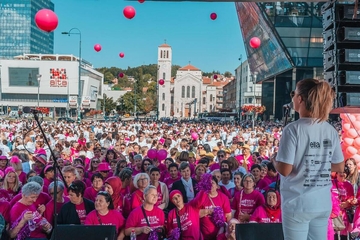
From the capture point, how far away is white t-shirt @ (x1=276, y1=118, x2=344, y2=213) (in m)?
2.81

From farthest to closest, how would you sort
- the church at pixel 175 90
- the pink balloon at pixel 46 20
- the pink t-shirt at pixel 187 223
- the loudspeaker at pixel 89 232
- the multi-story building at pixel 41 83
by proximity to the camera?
the church at pixel 175 90 → the multi-story building at pixel 41 83 → the pink balloon at pixel 46 20 → the pink t-shirt at pixel 187 223 → the loudspeaker at pixel 89 232

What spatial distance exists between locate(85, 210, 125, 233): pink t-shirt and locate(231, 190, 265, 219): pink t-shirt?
1.66m

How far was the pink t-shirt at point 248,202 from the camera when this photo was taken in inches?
233

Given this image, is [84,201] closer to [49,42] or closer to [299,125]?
[299,125]

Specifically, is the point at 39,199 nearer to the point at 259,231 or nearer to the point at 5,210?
the point at 5,210

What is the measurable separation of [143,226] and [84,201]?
0.90 metres

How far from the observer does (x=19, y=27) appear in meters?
148

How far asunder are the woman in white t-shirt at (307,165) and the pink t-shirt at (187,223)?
101 inches

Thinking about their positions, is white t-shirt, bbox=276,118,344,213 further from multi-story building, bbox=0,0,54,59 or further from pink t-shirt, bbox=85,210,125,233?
multi-story building, bbox=0,0,54,59

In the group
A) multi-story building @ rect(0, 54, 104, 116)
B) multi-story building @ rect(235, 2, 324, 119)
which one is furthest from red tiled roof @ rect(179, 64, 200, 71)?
multi-story building @ rect(235, 2, 324, 119)

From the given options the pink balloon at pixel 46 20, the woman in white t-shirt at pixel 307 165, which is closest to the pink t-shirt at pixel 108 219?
the woman in white t-shirt at pixel 307 165

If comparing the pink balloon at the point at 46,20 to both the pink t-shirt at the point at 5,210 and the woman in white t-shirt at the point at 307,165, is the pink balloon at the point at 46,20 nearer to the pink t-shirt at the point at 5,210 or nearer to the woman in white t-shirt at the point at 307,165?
the pink t-shirt at the point at 5,210

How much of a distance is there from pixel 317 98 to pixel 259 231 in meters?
2.35

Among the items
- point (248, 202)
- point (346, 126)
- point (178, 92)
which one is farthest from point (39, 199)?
point (178, 92)
